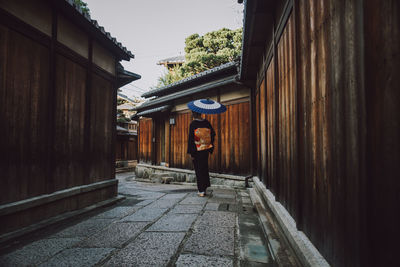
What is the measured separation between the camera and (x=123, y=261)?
2.53m

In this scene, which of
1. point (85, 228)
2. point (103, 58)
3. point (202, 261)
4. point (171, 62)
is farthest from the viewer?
point (171, 62)

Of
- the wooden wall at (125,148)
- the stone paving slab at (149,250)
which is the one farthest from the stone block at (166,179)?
the wooden wall at (125,148)

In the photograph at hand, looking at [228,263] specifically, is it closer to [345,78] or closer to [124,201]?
[345,78]

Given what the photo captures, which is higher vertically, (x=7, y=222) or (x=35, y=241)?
(x=7, y=222)

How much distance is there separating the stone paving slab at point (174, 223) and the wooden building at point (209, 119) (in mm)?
4042

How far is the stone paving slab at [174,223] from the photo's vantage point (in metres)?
3.60

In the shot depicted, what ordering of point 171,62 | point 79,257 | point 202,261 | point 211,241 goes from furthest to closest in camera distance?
point 171,62 < point 211,241 < point 79,257 < point 202,261

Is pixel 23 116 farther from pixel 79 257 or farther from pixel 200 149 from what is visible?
pixel 200 149

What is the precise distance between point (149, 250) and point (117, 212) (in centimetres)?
237

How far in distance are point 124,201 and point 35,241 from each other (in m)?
2.87

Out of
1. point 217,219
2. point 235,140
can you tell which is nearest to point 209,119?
point 235,140

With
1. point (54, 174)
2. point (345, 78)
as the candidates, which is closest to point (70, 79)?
point (54, 174)

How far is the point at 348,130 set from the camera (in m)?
1.41

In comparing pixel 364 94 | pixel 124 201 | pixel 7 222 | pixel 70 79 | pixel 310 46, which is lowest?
pixel 124 201
